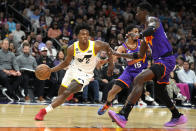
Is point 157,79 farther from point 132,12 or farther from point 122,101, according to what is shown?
point 132,12

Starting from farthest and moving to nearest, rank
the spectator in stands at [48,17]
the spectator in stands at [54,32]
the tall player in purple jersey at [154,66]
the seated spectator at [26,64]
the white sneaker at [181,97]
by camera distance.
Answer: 1. the spectator in stands at [48,17]
2. the spectator in stands at [54,32]
3. the white sneaker at [181,97]
4. the seated spectator at [26,64]
5. the tall player in purple jersey at [154,66]

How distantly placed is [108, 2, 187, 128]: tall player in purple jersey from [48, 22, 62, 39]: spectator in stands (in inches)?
320

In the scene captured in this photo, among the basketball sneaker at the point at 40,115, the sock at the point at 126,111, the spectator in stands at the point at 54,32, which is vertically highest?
the spectator in stands at the point at 54,32

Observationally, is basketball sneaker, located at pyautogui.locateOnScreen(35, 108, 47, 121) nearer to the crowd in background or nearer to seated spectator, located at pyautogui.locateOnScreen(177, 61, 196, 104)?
the crowd in background

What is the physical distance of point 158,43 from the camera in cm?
575

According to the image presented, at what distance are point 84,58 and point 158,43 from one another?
4.35 feet

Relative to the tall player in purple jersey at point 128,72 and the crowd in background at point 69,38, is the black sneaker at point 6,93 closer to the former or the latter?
the crowd in background at point 69,38

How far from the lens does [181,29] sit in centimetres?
1842

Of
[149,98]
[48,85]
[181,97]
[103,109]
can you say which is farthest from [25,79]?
[181,97]

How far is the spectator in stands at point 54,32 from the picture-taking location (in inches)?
540

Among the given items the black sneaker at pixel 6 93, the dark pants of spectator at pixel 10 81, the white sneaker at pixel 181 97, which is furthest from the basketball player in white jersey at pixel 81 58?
the white sneaker at pixel 181 97

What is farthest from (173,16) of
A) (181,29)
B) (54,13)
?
(54,13)

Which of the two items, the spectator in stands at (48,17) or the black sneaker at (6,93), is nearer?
the black sneaker at (6,93)

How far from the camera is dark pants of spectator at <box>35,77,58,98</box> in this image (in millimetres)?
10834
